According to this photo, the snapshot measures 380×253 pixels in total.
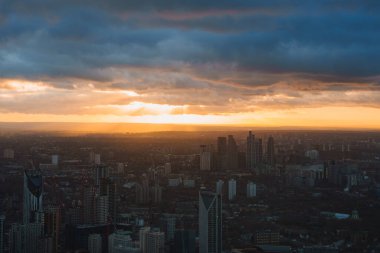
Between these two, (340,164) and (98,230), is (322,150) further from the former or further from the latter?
(98,230)

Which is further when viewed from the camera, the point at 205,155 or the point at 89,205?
the point at 205,155

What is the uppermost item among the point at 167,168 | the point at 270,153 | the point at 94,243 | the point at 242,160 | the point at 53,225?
the point at 270,153

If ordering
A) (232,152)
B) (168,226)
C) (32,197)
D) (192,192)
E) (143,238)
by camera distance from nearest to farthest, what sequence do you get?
(143,238), (168,226), (32,197), (192,192), (232,152)

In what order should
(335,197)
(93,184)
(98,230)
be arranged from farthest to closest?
(335,197), (93,184), (98,230)

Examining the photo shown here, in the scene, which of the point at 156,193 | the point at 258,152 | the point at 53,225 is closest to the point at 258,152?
the point at 258,152

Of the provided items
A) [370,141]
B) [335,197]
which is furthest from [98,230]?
[370,141]

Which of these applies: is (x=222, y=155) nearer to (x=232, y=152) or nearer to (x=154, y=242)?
(x=232, y=152)

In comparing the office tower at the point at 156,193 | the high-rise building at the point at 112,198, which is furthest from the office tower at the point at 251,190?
the high-rise building at the point at 112,198
